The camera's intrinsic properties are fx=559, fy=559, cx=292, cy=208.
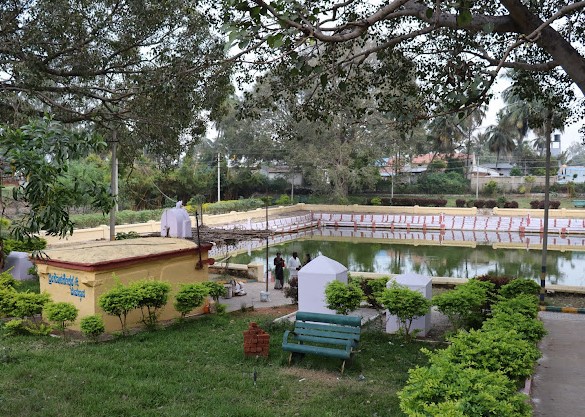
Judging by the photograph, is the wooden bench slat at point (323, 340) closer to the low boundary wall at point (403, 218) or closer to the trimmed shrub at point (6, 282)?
the trimmed shrub at point (6, 282)

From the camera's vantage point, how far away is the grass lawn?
619cm

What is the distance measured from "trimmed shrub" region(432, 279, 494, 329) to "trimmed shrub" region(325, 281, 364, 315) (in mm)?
1331

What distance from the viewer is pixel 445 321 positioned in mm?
11695

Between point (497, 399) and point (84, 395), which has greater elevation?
point (497, 399)

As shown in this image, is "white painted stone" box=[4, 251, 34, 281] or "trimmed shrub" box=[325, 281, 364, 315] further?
"white painted stone" box=[4, 251, 34, 281]

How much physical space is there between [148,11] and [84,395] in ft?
30.6

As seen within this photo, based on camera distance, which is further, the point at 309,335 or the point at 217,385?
the point at 309,335

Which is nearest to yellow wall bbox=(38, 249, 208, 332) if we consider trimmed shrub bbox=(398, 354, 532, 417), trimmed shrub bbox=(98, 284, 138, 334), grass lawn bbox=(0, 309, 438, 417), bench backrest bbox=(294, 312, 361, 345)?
trimmed shrub bbox=(98, 284, 138, 334)

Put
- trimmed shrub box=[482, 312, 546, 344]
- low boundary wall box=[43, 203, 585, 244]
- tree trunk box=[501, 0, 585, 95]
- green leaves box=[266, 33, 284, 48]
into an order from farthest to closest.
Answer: low boundary wall box=[43, 203, 585, 244]
tree trunk box=[501, 0, 585, 95]
trimmed shrub box=[482, 312, 546, 344]
green leaves box=[266, 33, 284, 48]

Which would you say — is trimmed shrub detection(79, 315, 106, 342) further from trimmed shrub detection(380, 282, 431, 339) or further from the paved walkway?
the paved walkway

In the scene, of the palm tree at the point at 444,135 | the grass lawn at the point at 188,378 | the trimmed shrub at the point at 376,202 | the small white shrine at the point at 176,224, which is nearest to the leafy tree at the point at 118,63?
the small white shrine at the point at 176,224

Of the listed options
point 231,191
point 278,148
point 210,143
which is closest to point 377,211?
point 278,148

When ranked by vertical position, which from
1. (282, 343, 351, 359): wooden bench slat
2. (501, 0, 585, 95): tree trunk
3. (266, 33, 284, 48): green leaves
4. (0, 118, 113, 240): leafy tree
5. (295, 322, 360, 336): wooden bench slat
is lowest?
(282, 343, 351, 359): wooden bench slat

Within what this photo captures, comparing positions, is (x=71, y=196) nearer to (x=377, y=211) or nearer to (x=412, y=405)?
(x=412, y=405)
